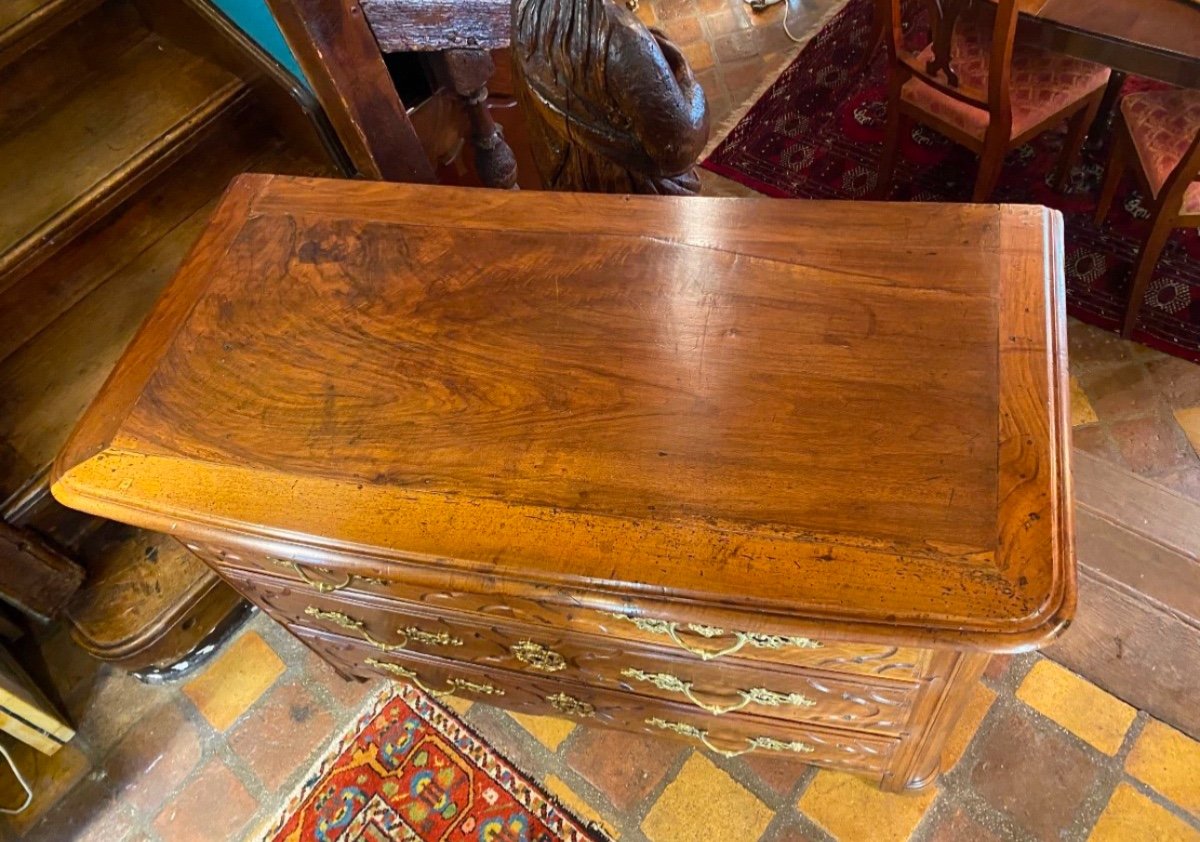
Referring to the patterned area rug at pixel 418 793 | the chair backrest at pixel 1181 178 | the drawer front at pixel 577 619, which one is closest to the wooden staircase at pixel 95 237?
the patterned area rug at pixel 418 793

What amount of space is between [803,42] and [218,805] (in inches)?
124

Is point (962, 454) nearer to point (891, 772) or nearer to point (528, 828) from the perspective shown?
point (891, 772)

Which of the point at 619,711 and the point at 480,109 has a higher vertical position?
the point at 480,109

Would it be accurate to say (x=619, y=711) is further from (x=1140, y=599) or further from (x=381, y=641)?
(x=1140, y=599)

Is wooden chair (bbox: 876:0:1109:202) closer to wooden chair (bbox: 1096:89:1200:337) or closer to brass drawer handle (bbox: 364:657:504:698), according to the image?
wooden chair (bbox: 1096:89:1200:337)

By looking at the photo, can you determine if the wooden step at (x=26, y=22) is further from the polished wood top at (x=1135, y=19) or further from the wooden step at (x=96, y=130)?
the polished wood top at (x=1135, y=19)

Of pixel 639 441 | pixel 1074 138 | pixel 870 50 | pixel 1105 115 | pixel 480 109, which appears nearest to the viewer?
pixel 639 441

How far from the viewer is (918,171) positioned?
2559 millimetres

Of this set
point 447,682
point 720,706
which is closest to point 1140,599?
point 720,706

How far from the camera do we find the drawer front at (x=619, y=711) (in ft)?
3.92

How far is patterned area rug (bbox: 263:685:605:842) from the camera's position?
4.99ft

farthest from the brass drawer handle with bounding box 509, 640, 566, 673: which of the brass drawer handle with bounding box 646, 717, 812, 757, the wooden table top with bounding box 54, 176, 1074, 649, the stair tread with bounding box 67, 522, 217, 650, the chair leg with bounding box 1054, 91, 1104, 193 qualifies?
the chair leg with bounding box 1054, 91, 1104, 193

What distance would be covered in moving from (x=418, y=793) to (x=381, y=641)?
1.50 ft

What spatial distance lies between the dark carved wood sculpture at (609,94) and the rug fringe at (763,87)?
1579mm
